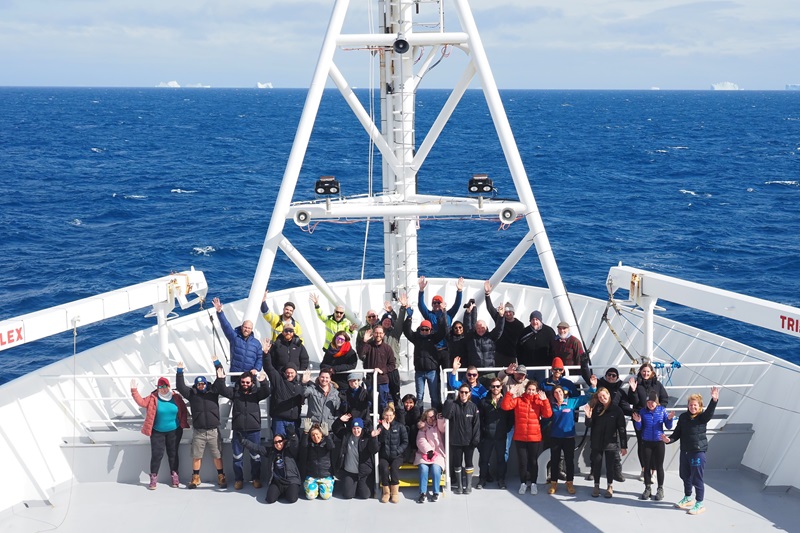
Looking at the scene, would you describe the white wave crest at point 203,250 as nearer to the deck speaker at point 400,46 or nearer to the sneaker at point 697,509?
the deck speaker at point 400,46

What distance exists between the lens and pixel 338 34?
43.4ft

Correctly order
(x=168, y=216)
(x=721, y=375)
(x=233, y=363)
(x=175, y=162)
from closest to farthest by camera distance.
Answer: (x=233, y=363) < (x=721, y=375) < (x=168, y=216) < (x=175, y=162)

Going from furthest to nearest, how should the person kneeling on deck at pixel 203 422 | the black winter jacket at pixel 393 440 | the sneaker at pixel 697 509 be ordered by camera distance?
the person kneeling on deck at pixel 203 422 < the black winter jacket at pixel 393 440 < the sneaker at pixel 697 509

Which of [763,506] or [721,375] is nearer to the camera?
[763,506]

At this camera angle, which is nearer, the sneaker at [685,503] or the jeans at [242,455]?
the sneaker at [685,503]

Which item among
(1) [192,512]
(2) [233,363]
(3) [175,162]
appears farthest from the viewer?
(3) [175,162]

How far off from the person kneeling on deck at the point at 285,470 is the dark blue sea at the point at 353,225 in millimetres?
14539

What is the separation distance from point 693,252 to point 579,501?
29183 mm

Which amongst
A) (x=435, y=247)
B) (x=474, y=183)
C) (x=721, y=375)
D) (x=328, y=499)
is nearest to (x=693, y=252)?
(x=435, y=247)

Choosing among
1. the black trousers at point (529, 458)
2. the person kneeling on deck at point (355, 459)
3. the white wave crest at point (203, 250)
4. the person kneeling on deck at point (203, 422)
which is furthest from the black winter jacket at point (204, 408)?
the white wave crest at point (203, 250)

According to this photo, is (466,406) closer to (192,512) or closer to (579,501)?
(579,501)

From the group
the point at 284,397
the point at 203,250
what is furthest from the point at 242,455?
the point at 203,250

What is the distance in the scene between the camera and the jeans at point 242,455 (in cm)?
1156

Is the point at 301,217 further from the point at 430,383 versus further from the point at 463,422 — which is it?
the point at 463,422
